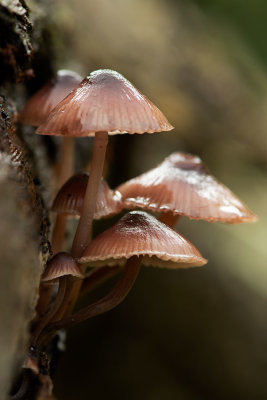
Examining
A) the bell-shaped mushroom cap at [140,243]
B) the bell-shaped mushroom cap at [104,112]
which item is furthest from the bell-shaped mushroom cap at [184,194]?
the bell-shaped mushroom cap at [104,112]

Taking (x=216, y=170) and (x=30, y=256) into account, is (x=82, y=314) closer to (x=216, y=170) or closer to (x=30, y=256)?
(x=30, y=256)

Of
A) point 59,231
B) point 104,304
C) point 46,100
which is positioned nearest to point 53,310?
point 104,304

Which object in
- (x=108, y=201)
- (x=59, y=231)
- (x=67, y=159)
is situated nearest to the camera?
(x=108, y=201)

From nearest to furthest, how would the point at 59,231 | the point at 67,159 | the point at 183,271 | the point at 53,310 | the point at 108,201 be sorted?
the point at 53,310, the point at 108,201, the point at 59,231, the point at 67,159, the point at 183,271

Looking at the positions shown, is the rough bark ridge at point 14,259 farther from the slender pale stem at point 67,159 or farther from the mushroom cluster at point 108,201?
the slender pale stem at point 67,159

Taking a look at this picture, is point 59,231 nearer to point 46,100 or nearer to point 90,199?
point 90,199

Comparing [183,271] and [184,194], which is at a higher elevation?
[184,194]

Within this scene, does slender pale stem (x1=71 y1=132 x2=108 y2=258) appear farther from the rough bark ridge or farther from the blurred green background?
the blurred green background
